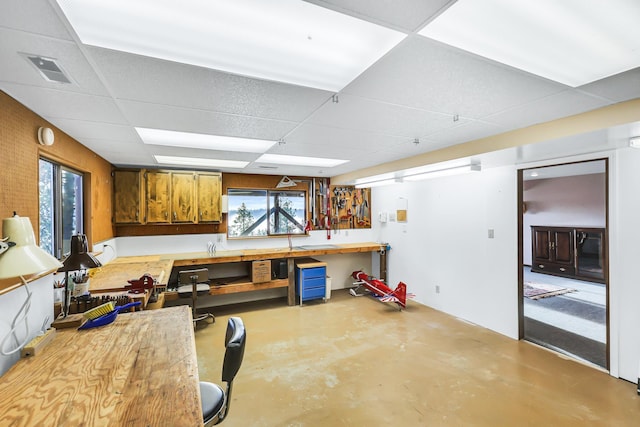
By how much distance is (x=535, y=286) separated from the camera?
6230 millimetres

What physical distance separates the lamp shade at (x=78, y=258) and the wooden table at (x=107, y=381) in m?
0.39

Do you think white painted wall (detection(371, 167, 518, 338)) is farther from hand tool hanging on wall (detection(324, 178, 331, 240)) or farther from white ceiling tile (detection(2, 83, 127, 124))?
white ceiling tile (detection(2, 83, 127, 124))

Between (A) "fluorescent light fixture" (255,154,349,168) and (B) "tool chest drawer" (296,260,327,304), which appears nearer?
(A) "fluorescent light fixture" (255,154,349,168)

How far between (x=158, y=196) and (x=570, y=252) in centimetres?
897

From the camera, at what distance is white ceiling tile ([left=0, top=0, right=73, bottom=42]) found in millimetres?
1023

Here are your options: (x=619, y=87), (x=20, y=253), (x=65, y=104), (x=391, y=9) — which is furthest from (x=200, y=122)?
(x=619, y=87)

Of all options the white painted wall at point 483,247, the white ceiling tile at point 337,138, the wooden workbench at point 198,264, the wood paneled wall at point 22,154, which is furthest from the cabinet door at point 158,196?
the white painted wall at point 483,247

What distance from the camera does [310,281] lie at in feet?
16.7

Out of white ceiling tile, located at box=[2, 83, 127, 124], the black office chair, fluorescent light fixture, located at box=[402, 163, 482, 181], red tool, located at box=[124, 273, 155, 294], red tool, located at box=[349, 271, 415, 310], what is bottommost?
red tool, located at box=[349, 271, 415, 310]

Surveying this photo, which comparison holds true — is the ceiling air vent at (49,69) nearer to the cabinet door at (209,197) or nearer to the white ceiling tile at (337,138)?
the white ceiling tile at (337,138)

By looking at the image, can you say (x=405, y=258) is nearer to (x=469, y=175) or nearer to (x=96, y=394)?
(x=469, y=175)

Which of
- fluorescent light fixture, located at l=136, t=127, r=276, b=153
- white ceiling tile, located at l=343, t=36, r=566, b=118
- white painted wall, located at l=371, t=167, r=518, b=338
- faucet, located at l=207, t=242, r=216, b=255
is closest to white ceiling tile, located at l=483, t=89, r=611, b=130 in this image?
white ceiling tile, located at l=343, t=36, r=566, b=118

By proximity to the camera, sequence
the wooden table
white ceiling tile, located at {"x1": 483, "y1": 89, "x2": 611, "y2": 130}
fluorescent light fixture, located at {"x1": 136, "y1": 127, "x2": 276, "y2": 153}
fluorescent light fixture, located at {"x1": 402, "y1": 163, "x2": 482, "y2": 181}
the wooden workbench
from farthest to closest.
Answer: fluorescent light fixture, located at {"x1": 402, "y1": 163, "x2": 482, "y2": 181} → the wooden workbench → fluorescent light fixture, located at {"x1": 136, "y1": 127, "x2": 276, "y2": 153} → white ceiling tile, located at {"x1": 483, "y1": 89, "x2": 611, "y2": 130} → the wooden table

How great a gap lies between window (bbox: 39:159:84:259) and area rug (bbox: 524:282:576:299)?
705 centimetres
